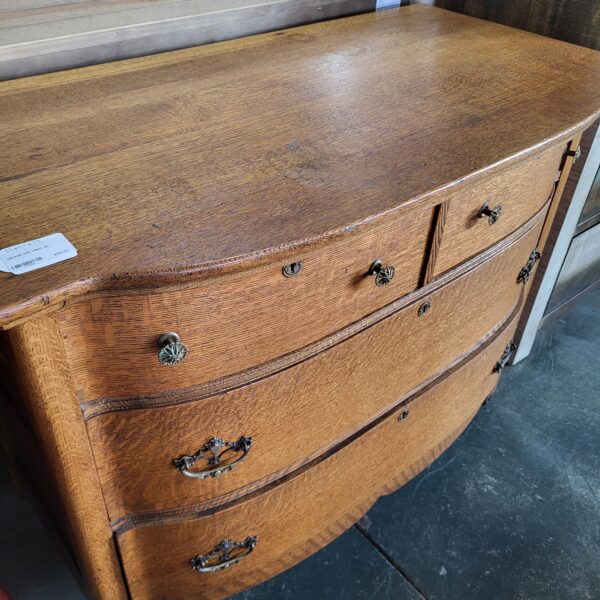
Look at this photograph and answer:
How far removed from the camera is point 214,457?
803mm

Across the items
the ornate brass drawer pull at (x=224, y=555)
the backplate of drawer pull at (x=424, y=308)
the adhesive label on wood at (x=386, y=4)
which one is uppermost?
the adhesive label on wood at (x=386, y=4)

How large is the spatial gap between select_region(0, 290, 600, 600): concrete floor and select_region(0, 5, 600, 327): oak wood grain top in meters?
0.85

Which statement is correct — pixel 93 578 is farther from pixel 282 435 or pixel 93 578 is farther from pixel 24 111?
pixel 24 111

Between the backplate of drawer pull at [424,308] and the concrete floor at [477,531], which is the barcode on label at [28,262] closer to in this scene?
the backplate of drawer pull at [424,308]

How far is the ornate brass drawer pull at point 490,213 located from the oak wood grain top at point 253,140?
10cm

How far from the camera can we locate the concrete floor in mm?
1208

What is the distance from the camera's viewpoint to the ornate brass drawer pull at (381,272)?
79 centimetres

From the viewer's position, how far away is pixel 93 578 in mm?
832

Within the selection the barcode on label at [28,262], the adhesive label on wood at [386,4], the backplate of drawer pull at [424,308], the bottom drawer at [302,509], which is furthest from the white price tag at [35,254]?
the adhesive label on wood at [386,4]

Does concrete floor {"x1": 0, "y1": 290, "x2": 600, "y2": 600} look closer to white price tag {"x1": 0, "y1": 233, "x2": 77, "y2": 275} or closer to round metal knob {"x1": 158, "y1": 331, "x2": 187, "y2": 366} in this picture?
round metal knob {"x1": 158, "y1": 331, "x2": 187, "y2": 366}

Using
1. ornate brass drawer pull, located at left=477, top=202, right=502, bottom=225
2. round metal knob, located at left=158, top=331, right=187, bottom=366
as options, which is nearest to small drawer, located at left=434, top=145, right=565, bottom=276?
ornate brass drawer pull, located at left=477, top=202, right=502, bottom=225

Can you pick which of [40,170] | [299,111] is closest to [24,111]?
[40,170]

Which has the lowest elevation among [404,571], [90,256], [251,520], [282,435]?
[404,571]

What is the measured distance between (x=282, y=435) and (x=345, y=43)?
0.75 m
